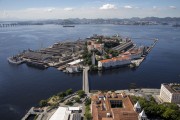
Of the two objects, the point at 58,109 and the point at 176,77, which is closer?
the point at 58,109

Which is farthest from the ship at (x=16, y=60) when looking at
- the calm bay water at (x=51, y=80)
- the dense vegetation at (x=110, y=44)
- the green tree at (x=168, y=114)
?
the green tree at (x=168, y=114)

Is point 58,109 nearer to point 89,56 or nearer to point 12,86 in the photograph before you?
point 12,86

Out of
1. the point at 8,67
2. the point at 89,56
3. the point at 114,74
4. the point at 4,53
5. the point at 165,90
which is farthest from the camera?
the point at 4,53

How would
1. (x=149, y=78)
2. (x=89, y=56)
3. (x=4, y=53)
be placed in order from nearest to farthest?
(x=149, y=78) → (x=89, y=56) → (x=4, y=53)

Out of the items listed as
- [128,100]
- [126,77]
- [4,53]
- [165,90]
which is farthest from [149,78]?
[4,53]

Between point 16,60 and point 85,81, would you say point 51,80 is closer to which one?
point 85,81

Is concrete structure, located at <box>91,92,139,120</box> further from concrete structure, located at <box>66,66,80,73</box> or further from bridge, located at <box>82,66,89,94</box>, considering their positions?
concrete structure, located at <box>66,66,80,73</box>

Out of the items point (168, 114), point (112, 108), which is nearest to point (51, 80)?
point (112, 108)
